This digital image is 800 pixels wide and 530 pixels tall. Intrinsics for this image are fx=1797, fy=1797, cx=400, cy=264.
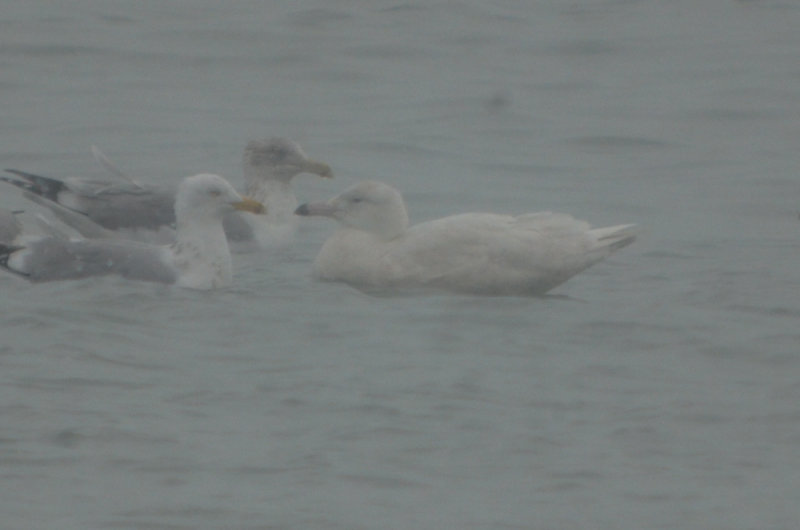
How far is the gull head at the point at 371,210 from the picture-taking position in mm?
11336

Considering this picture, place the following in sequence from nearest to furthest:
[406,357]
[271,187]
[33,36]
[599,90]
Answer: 1. [406,357]
2. [271,187]
3. [599,90]
4. [33,36]

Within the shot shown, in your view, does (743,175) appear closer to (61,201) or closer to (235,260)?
(235,260)

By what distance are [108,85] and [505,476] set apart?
12034 mm

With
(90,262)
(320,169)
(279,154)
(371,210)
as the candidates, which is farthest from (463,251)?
(279,154)

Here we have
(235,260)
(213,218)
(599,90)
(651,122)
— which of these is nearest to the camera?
(213,218)

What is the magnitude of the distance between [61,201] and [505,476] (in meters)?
6.20

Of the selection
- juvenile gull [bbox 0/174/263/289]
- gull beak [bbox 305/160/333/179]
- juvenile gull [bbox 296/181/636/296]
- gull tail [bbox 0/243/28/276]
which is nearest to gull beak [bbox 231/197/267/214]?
juvenile gull [bbox 0/174/263/289]

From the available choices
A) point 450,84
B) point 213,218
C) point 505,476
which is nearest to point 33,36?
point 450,84

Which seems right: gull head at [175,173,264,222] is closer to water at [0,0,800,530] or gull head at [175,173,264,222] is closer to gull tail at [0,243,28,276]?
water at [0,0,800,530]

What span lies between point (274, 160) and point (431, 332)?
423 cm

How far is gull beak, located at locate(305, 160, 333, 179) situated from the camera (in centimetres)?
1359

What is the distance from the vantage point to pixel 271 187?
546 inches

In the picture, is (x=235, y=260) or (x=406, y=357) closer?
(x=406, y=357)

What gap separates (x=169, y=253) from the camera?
36.4 ft
